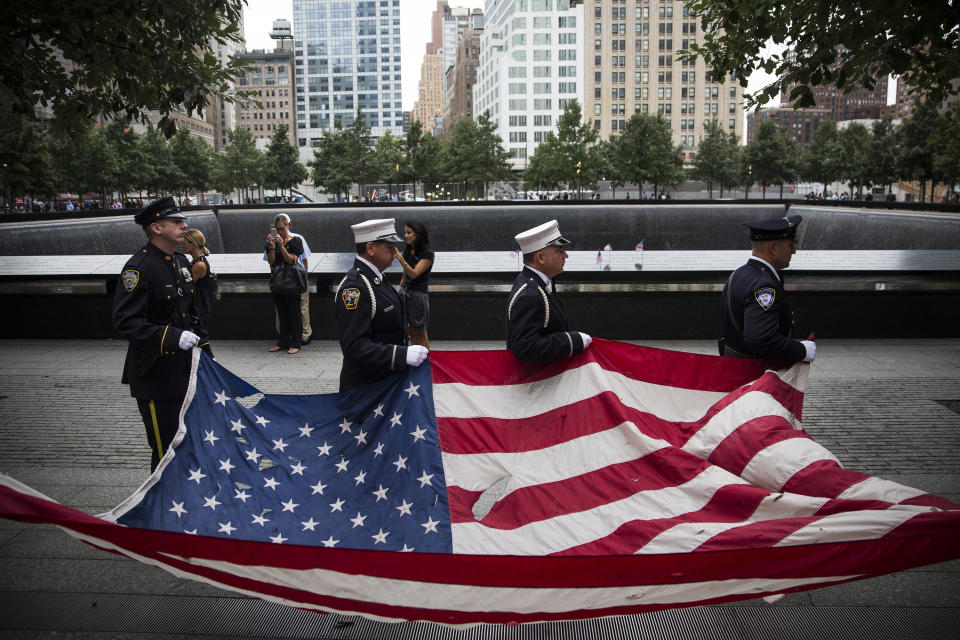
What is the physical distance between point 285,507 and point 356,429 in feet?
1.98

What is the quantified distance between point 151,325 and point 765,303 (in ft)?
13.0

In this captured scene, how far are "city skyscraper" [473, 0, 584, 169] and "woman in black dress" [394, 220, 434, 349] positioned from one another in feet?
384

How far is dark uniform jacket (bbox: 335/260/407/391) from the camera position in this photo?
429cm

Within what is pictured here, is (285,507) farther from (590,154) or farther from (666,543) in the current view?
(590,154)

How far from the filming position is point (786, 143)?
67.2 metres

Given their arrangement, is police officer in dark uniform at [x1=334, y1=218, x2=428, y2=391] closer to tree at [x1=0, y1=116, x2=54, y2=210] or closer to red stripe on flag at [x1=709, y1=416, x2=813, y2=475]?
red stripe on flag at [x1=709, y1=416, x2=813, y2=475]

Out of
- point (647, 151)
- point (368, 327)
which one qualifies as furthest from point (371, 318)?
point (647, 151)

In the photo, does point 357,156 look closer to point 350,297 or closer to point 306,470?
point 350,297

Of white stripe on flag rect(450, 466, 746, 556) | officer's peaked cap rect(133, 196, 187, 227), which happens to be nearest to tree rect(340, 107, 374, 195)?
officer's peaked cap rect(133, 196, 187, 227)

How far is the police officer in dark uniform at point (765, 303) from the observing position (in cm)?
452

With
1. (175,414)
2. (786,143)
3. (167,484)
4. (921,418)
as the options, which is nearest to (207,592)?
(167,484)

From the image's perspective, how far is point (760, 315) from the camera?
463cm

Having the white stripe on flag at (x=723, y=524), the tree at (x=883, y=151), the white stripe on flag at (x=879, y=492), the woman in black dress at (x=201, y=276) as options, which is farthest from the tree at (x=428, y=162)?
the white stripe on flag at (x=879, y=492)

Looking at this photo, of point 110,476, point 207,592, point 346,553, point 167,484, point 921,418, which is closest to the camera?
point 346,553
